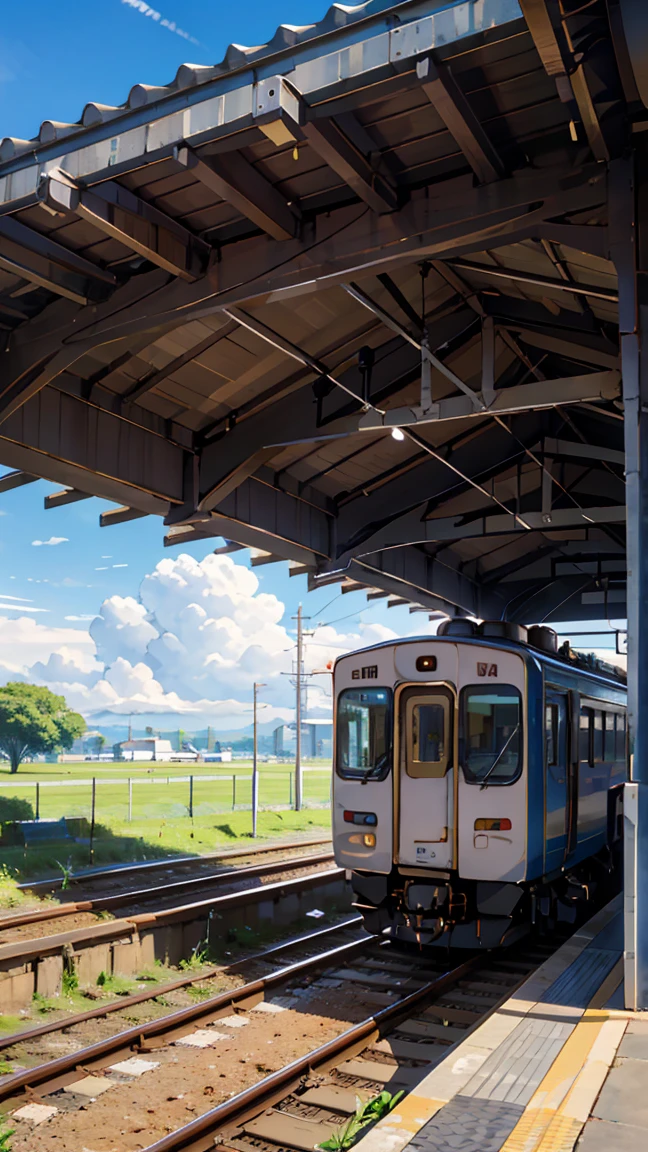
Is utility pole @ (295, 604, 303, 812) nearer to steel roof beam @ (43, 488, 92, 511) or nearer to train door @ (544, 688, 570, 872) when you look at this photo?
steel roof beam @ (43, 488, 92, 511)

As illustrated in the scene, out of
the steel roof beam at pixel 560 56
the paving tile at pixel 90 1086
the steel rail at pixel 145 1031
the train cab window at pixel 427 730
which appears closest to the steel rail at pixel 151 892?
the steel rail at pixel 145 1031

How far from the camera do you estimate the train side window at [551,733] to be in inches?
399

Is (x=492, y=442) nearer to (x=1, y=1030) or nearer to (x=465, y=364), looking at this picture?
(x=465, y=364)

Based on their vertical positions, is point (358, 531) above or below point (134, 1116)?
above

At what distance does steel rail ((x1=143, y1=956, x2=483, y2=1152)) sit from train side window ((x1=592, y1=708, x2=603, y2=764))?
12.4 feet

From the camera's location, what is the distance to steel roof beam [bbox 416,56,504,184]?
6.59 metres

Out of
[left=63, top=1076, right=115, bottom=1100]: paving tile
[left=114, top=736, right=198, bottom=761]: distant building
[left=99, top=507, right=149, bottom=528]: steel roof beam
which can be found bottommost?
[left=114, top=736, right=198, bottom=761]: distant building

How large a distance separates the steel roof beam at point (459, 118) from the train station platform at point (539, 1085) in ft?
21.2

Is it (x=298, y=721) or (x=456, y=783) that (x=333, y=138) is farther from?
(x=298, y=721)

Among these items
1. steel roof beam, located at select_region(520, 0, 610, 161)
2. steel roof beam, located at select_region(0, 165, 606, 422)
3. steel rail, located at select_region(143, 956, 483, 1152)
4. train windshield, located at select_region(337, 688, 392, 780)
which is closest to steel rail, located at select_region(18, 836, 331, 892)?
train windshield, located at select_region(337, 688, 392, 780)

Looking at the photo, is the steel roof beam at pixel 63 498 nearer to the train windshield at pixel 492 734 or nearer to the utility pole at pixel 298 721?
the train windshield at pixel 492 734

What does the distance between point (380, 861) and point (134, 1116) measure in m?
3.98

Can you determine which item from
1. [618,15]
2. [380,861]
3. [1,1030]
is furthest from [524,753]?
[618,15]

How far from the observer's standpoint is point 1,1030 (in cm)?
893
